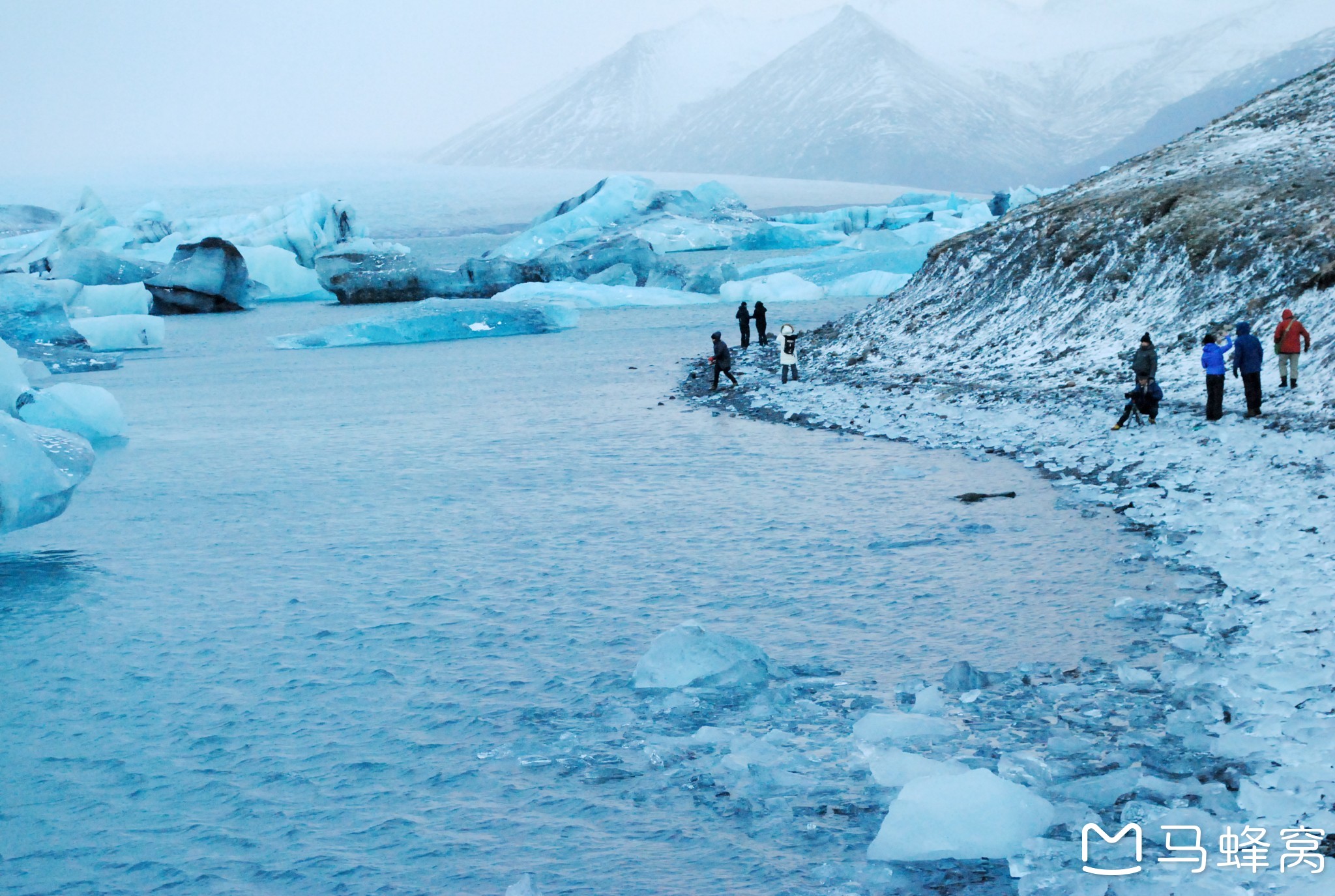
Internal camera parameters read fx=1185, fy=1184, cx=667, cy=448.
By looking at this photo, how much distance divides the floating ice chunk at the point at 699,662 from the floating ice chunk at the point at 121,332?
35.3 m

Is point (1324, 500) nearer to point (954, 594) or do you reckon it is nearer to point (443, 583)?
point (954, 594)

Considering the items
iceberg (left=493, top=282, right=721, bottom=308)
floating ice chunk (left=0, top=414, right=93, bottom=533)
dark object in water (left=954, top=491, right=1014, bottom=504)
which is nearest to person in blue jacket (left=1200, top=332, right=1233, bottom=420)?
dark object in water (left=954, top=491, right=1014, bottom=504)

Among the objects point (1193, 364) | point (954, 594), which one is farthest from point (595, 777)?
point (1193, 364)

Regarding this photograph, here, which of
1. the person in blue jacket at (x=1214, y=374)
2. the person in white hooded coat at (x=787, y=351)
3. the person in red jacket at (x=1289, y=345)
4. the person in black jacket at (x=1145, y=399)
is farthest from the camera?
the person in white hooded coat at (x=787, y=351)

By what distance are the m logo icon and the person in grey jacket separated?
1028 centimetres

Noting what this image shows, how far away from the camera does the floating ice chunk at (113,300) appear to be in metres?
45.5

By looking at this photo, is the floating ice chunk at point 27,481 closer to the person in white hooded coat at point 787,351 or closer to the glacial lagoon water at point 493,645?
the glacial lagoon water at point 493,645

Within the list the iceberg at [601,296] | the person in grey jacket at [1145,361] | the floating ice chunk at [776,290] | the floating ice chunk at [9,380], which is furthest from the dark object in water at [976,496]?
the iceberg at [601,296]

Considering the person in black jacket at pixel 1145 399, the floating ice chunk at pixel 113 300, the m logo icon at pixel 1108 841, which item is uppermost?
the floating ice chunk at pixel 113 300

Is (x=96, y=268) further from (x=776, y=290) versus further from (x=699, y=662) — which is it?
(x=699, y=662)

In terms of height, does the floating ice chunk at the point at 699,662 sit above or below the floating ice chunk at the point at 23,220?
below

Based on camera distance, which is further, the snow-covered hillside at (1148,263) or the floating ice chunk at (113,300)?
the floating ice chunk at (113,300)

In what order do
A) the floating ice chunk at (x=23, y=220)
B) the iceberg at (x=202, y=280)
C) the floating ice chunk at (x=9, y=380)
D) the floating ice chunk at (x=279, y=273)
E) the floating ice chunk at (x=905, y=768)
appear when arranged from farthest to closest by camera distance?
the floating ice chunk at (x=23, y=220) < the floating ice chunk at (x=279, y=273) < the iceberg at (x=202, y=280) < the floating ice chunk at (x=9, y=380) < the floating ice chunk at (x=905, y=768)

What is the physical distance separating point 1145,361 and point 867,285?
30.0 meters
